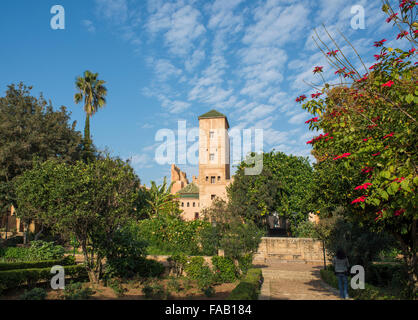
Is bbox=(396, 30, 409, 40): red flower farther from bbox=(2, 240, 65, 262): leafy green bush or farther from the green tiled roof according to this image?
the green tiled roof

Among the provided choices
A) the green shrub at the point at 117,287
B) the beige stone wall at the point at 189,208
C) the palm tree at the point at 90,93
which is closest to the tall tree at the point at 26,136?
the palm tree at the point at 90,93

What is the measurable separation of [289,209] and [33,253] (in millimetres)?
24589

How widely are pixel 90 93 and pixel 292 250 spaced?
2853cm

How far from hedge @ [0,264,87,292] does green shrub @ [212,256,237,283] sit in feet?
23.6

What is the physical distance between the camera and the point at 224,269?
14.6m

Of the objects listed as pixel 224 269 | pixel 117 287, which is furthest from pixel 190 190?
pixel 117 287

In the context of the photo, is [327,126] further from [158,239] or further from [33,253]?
[33,253]

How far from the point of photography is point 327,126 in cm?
821

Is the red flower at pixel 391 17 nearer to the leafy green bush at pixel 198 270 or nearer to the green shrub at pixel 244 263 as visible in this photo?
the leafy green bush at pixel 198 270

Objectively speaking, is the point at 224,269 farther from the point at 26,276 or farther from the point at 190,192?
the point at 190,192

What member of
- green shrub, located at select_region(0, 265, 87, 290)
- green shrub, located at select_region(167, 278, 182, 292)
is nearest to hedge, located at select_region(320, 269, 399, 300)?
green shrub, located at select_region(167, 278, 182, 292)

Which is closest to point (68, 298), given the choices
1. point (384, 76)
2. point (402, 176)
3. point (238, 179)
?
point (402, 176)

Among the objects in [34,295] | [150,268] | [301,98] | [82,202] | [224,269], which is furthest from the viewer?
[150,268]
